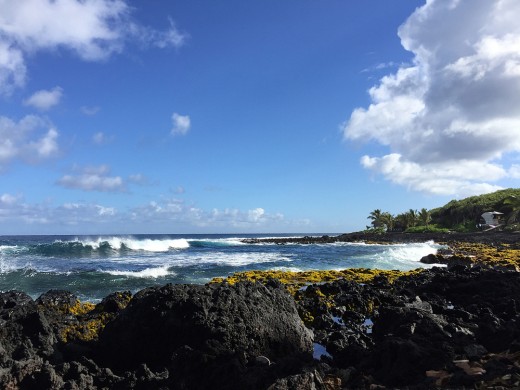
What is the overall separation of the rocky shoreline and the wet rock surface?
0.7 inches

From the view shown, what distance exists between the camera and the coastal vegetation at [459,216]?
65.7 metres

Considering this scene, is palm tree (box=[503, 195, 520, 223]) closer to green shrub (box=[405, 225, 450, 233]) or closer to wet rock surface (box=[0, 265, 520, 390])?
green shrub (box=[405, 225, 450, 233])

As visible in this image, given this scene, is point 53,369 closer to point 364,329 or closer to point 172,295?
point 172,295

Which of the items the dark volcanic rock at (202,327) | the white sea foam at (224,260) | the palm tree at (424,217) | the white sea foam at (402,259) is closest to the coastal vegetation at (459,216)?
the palm tree at (424,217)

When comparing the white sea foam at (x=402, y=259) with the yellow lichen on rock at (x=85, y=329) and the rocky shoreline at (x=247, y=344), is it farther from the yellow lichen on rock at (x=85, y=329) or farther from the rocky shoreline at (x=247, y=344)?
the yellow lichen on rock at (x=85, y=329)

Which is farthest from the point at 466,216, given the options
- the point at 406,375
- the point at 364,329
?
the point at 406,375

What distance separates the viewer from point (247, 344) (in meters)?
7.32

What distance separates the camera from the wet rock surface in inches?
217

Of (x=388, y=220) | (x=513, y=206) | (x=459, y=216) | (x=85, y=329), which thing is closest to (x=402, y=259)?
(x=85, y=329)

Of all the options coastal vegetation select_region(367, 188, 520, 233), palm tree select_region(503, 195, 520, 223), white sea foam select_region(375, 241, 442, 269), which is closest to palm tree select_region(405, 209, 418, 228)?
coastal vegetation select_region(367, 188, 520, 233)

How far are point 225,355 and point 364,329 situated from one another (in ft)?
18.6

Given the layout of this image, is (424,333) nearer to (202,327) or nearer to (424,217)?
(202,327)

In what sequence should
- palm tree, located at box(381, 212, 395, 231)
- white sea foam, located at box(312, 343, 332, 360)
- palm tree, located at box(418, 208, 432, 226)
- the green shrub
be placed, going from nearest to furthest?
white sea foam, located at box(312, 343, 332, 360), the green shrub, palm tree, located at box(418, 208, 432, 226), palm tree, located at box(381, 212, 395, 231)

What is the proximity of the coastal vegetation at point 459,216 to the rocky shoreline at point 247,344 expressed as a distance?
59507 mm
